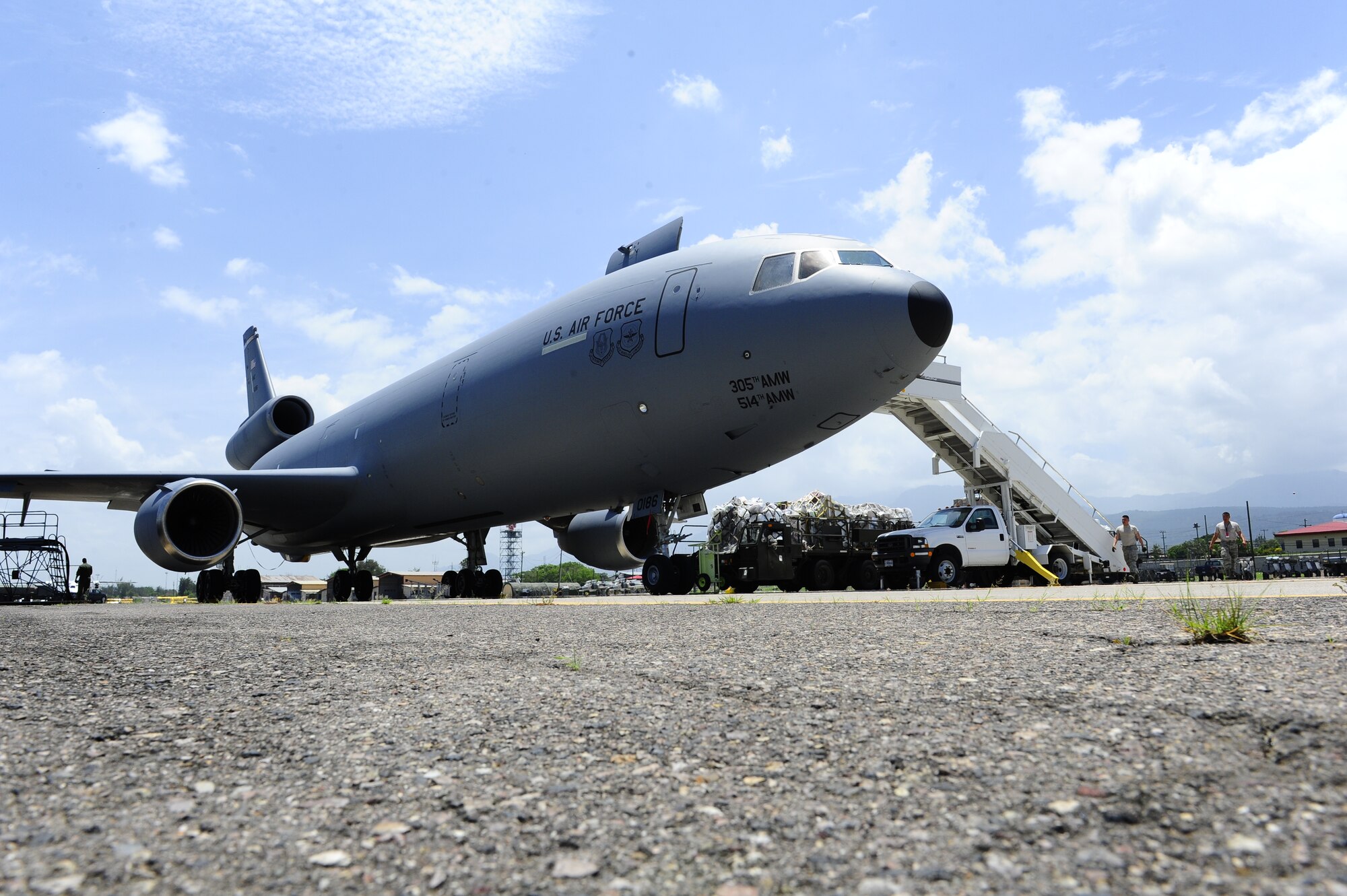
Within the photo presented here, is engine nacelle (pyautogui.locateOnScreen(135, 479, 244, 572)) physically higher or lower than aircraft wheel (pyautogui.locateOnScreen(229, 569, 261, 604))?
higher

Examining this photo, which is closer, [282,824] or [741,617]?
[282,824]

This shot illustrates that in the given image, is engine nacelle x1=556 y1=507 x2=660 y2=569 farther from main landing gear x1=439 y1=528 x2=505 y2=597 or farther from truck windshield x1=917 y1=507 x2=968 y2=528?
truck windshield x1=917 y1=507 x2=968 y2=528

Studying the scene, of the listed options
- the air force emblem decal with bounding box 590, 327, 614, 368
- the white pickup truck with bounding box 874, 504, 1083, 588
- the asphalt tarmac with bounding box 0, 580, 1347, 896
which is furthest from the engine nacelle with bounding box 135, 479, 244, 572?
the white pickup truck with bounding box 874, 504, 1083, 588

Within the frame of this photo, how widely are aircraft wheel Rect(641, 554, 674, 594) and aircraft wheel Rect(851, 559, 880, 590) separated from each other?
837 cm

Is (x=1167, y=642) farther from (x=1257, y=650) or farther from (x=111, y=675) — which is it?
(x=111, y=675)

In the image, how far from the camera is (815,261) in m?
9.68

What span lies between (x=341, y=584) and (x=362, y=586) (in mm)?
464

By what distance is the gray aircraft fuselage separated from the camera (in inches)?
368

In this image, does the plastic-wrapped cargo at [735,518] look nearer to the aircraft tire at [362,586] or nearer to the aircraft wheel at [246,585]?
the aircraft tire at [362,586]

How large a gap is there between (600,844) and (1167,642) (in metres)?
3.29

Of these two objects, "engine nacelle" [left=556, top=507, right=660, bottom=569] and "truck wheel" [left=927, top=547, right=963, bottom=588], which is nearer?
"engine nacelle" [left=556, top=507, right=660, bottom=569]

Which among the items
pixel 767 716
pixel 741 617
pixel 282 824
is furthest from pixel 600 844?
pixel 741 617

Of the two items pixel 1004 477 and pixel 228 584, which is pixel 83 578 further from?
pixel 1004 477

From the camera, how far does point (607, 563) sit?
548 inches
